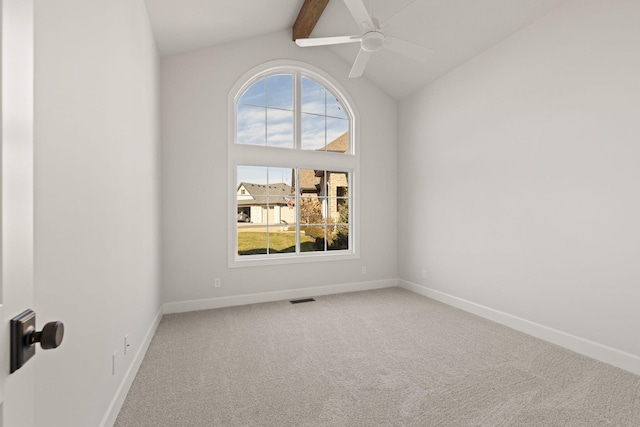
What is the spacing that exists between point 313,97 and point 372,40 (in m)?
2.07

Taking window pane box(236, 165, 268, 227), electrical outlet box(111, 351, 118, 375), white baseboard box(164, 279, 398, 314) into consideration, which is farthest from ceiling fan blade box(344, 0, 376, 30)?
white baseboard box(164, 279, 398, 314)

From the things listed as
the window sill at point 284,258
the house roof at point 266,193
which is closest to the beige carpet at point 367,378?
the window sill at point 284,258

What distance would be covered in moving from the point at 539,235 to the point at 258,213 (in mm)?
3278

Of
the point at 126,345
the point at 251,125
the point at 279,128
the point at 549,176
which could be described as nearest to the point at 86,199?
the point at 126,345

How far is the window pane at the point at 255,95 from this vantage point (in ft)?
13.9

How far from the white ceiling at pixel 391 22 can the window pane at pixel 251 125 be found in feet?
2.86

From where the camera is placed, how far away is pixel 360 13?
249cm

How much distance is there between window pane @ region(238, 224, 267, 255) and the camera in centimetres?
429

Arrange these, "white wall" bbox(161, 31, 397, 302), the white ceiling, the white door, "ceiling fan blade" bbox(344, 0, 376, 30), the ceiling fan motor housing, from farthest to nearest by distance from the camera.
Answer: "white wall" bbox(161, 31, 397, 302)
the white ceiling
the ceiling fan motor housing
"ceiling fan blade" bbox(344, 0, 376, 30)
the white door

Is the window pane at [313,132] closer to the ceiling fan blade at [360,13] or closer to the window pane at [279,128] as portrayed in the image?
the window pane at [279,128]

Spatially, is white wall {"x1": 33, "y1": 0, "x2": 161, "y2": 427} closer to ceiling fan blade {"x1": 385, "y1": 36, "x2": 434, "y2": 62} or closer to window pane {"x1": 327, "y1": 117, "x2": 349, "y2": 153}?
ceiling fan blade {"x1": 385, "y1": 36, "x2": 434, "y2": 62}

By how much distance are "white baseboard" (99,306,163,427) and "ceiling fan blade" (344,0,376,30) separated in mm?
3092

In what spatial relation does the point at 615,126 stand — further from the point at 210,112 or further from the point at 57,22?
the point at 210,112

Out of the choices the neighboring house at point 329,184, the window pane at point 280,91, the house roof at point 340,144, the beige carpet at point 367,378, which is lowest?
the beige carpet at point 367,378
